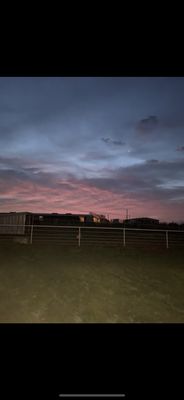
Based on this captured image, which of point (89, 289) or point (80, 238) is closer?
point (89, 289)

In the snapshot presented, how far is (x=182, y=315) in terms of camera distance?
3455 mm

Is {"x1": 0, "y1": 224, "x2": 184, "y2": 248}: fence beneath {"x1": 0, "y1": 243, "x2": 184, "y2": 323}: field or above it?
above

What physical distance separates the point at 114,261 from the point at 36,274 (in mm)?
2323

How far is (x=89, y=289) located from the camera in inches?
165

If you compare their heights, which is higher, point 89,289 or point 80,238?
point 80,238

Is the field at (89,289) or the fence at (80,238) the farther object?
the fence at (80,238)

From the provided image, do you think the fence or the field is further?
the fence

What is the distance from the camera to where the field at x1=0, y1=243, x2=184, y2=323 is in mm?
3295

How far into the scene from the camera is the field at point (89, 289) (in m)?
3.30

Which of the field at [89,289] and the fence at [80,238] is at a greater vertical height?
the fence at [80,238]
